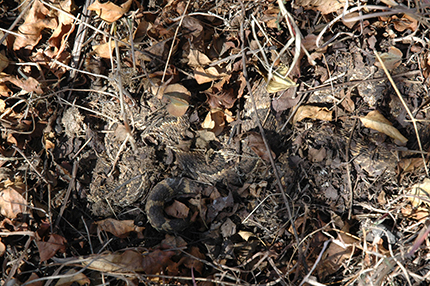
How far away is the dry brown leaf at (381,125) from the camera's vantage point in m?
2.82

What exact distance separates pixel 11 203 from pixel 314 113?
3367mm

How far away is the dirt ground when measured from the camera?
110 inches

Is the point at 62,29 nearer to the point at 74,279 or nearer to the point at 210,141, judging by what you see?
the point at 210,141

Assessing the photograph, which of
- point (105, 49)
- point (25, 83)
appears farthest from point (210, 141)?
point (25, 83)

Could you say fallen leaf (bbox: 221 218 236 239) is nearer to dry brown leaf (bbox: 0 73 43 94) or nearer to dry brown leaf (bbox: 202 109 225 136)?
dry brown leaf (bbox: 202 109 225 136)

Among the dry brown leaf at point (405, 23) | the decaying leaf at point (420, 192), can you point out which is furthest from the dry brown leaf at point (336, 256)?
the dry brown leaf at point (405, 23)

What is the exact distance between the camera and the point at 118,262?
272cm

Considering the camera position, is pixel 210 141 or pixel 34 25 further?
pixel 210 141

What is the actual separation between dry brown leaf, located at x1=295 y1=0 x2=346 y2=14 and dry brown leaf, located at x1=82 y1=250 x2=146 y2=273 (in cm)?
307

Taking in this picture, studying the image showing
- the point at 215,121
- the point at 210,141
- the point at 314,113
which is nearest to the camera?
the point at 314,113

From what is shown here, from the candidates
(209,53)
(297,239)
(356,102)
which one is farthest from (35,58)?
(356,102)

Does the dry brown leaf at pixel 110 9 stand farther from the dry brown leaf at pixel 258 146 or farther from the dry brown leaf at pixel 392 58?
the dry brown leaf at pixel 392 58

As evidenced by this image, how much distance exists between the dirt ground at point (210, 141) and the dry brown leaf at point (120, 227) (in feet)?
0.04

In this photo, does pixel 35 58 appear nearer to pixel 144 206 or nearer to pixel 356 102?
pixel 144 206
